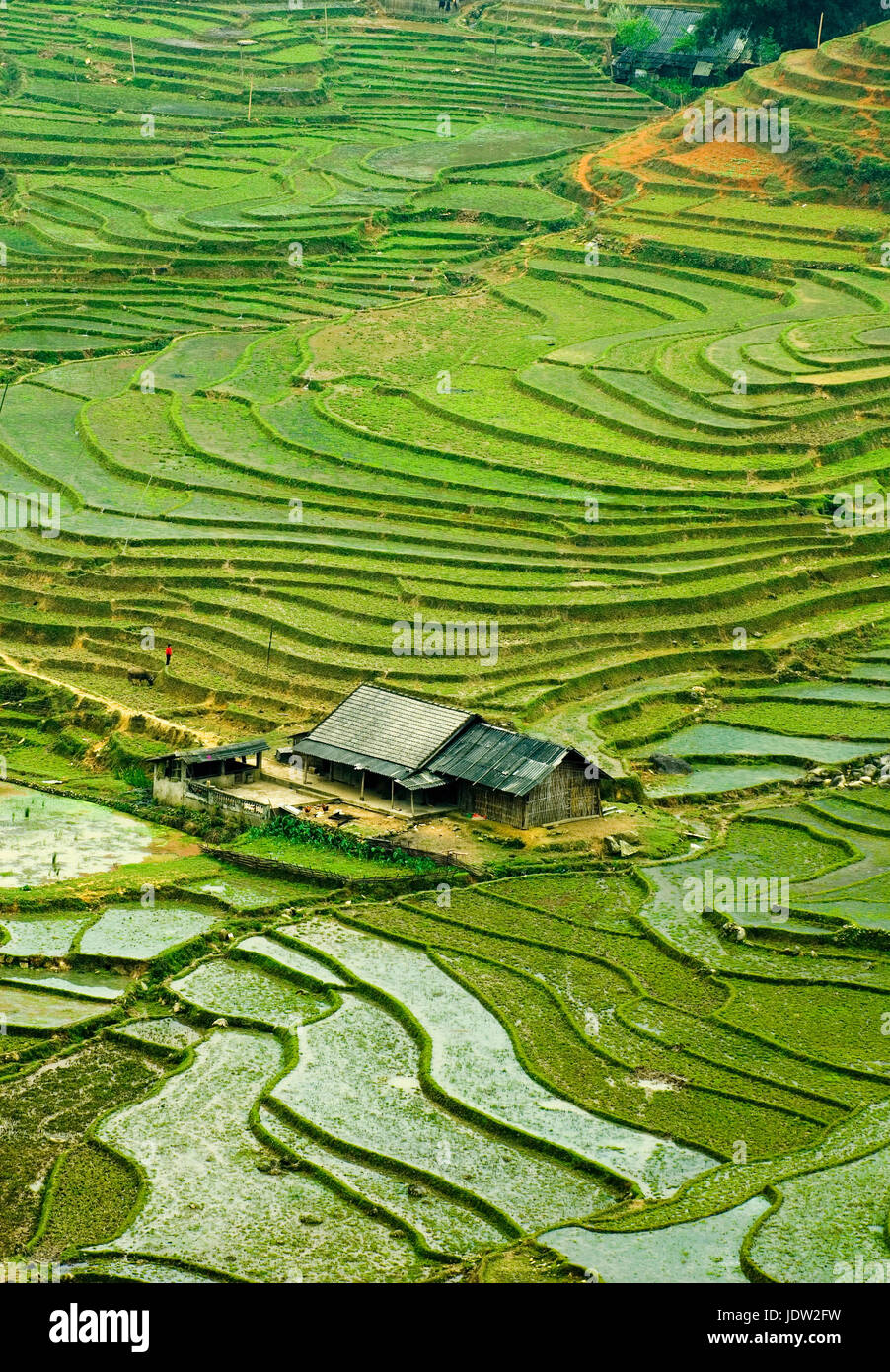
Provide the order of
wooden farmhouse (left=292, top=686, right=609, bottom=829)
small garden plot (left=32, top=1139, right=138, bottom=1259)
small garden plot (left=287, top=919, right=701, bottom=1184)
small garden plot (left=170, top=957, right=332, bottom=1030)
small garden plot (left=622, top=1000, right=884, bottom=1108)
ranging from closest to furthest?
small garden plot (left=32, top=1139, right=138, bottom=1259)
small garden plot (left=287, top=919, right=701, bottom=1184)
small garden plot (left=622, top=1000, right=884, bottom=1108)
small garden plot (left=170, top=957, right=332, bottom=1030)
wooden farmhouse (left=292, top=686, right=609, bottom=829)

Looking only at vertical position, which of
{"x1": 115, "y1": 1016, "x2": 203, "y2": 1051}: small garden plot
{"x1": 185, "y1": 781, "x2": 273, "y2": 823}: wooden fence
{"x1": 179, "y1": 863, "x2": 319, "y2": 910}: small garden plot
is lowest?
{"x1": 115, "y1": 1016, "x2": 203, "y2": 1051}: small garden plot

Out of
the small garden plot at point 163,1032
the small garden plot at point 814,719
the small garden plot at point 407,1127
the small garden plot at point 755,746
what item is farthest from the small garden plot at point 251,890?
the small garden plot at point 814,719

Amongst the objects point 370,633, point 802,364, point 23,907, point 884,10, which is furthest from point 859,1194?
point 884,10

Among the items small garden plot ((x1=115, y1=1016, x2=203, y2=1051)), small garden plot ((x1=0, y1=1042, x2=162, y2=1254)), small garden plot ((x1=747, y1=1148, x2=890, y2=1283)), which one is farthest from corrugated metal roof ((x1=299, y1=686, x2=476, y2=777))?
small garden plot ((x1=747, y1=1148, x2=890, y2=1283))

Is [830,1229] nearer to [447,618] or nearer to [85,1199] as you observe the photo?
[85,1199]

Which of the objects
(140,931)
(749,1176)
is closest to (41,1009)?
(140,931)

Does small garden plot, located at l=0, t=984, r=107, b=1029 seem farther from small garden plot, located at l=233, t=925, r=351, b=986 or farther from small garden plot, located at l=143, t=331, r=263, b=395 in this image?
small garden plot, located at l=143, t=331, r=263, b=395
